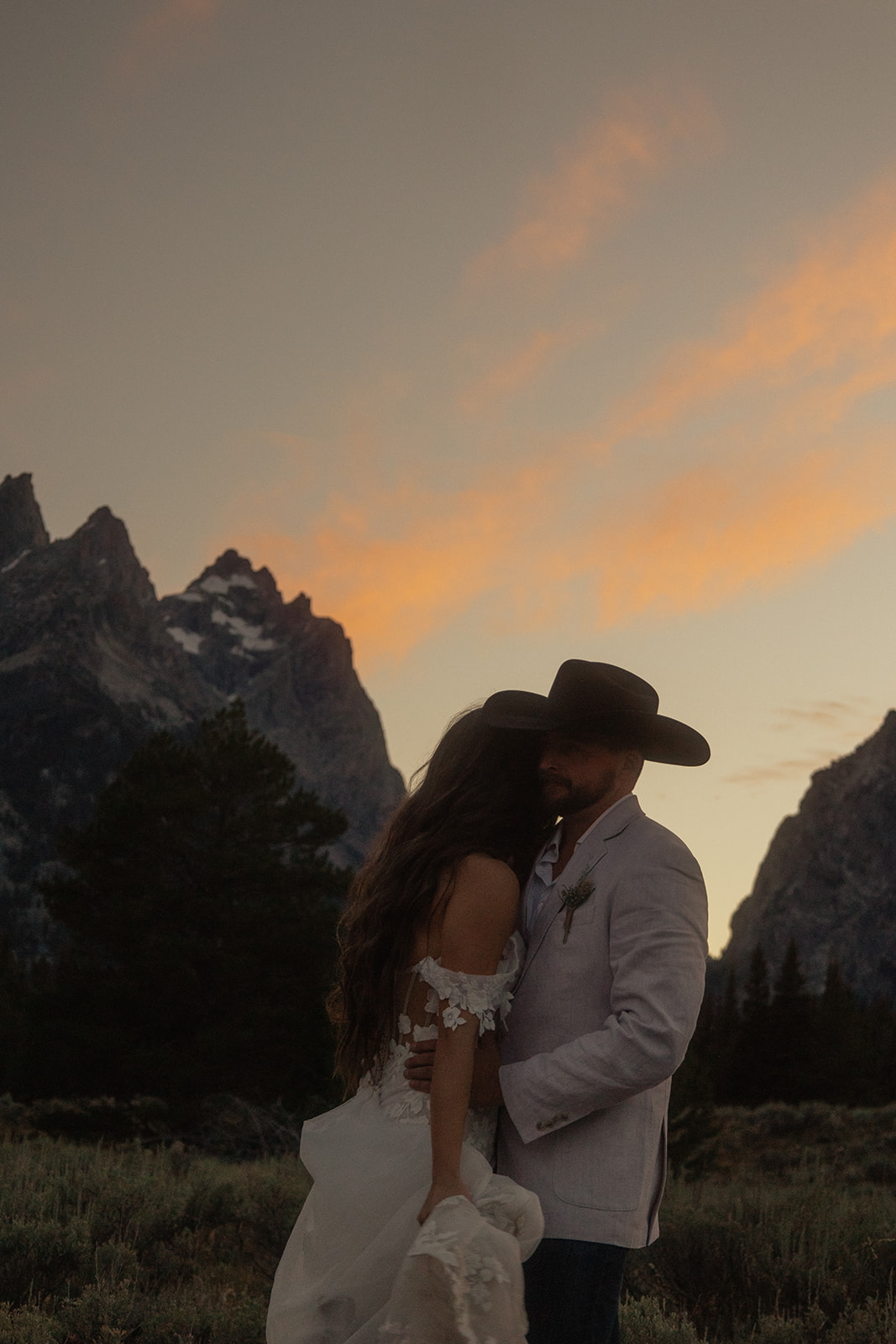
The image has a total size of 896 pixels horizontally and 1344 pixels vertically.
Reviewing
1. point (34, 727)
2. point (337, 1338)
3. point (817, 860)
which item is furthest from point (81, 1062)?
point (817, 860)

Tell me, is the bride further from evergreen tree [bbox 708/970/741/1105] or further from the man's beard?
evergreen tree [bbox 708/970/741/1105]

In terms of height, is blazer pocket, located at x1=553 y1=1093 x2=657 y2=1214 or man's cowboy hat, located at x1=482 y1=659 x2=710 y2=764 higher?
man's cowboy hat, located at x1=482 y1=659 x2=710 y2=764

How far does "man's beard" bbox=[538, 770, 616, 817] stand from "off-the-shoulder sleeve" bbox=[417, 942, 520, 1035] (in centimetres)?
45

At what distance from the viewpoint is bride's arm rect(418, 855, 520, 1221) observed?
8.42 feet

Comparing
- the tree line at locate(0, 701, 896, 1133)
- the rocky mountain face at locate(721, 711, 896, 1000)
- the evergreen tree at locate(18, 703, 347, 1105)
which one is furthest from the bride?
the rocky mountain face at locate(721, 711, 896, 1000)

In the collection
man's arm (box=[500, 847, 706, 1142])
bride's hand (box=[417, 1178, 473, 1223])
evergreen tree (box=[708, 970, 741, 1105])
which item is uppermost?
man's arm (box=[500, 847, 706, 1142])

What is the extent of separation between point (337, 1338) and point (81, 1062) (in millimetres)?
15911

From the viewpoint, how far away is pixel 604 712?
286 centimetres

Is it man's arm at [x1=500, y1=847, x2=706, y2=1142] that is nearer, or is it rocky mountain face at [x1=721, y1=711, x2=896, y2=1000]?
man's arm at [x1=500, y1=847, x2=706, y2=1142]

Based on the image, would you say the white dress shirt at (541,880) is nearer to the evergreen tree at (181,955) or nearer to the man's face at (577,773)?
the man's face at (577,773)

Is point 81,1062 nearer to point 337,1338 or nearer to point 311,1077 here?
point 311,1077

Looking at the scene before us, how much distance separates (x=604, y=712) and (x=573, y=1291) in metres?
1.39

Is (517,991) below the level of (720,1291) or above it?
above

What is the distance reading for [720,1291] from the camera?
5.98 metres
